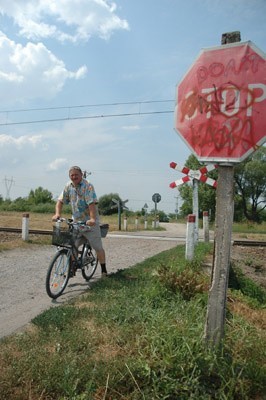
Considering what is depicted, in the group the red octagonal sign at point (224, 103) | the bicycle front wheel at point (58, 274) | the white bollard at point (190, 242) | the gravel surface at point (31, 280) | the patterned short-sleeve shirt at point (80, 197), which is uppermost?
the red octagonal sign at point (224, 103)

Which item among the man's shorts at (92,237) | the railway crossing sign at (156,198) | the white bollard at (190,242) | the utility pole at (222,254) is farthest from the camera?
the railway crossing sign at (156,198)

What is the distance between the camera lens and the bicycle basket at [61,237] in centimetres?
564

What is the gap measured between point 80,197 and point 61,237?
0.82m

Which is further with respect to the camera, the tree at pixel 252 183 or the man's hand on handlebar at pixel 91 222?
the tree at pixel 252 183

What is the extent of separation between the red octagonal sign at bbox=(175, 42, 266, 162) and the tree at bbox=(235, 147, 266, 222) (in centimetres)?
6047

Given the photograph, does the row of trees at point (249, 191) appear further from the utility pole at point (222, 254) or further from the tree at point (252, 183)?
the utility pole at point (222, 254)

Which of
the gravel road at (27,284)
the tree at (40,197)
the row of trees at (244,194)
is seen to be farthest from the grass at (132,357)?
the tree at (40,197)

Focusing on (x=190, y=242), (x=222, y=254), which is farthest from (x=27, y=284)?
(x=222, y=254)

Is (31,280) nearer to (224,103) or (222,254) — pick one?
(222,254)

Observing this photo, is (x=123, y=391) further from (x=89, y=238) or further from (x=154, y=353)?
(x=89, y=238)

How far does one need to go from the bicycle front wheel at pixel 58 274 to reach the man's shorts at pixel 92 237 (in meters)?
0.43

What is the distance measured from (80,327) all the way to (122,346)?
2.06ft

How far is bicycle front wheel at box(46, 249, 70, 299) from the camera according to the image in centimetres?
550

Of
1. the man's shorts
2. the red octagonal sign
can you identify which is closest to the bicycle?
the man's shorts
